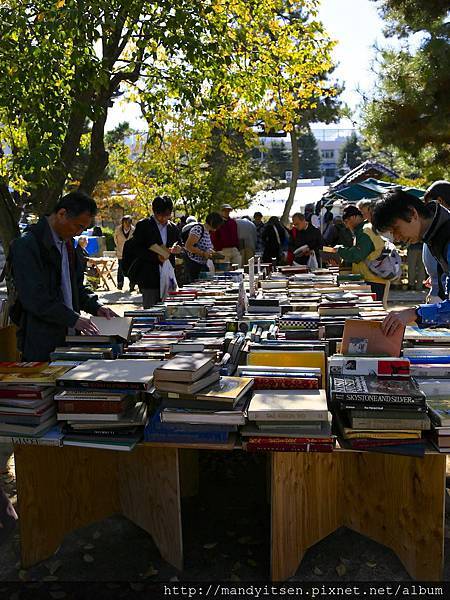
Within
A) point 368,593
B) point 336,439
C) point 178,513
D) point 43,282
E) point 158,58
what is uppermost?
point 158,58

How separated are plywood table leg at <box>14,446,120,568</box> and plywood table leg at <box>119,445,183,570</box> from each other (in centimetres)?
20

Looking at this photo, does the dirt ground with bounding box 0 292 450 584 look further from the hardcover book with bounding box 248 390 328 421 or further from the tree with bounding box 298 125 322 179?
the tree with bounding box 298 125 322 179

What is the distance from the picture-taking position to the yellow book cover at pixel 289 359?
296 cm

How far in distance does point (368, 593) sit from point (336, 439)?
2.28 feet

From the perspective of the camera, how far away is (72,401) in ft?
8.63

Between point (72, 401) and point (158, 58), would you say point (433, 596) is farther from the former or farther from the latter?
point (158, 58)

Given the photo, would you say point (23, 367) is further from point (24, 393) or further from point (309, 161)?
point (309, 161)

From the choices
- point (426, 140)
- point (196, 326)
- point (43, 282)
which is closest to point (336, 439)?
point (196, 326)

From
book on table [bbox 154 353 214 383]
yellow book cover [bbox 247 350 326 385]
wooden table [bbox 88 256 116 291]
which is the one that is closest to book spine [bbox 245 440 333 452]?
book on table [bbox 154 353 214 383]

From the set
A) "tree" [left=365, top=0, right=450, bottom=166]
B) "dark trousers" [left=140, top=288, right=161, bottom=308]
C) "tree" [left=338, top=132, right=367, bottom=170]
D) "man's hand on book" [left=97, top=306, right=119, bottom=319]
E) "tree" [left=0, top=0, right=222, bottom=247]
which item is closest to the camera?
"man's hand on book" [left=97, top=306, right=119, bottom=319]

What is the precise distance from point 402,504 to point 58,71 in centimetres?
392

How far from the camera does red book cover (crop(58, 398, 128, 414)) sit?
8.52 ft

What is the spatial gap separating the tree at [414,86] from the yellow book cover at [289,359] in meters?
7.29

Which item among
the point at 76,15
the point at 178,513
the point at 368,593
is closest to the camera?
the point at 368,593
